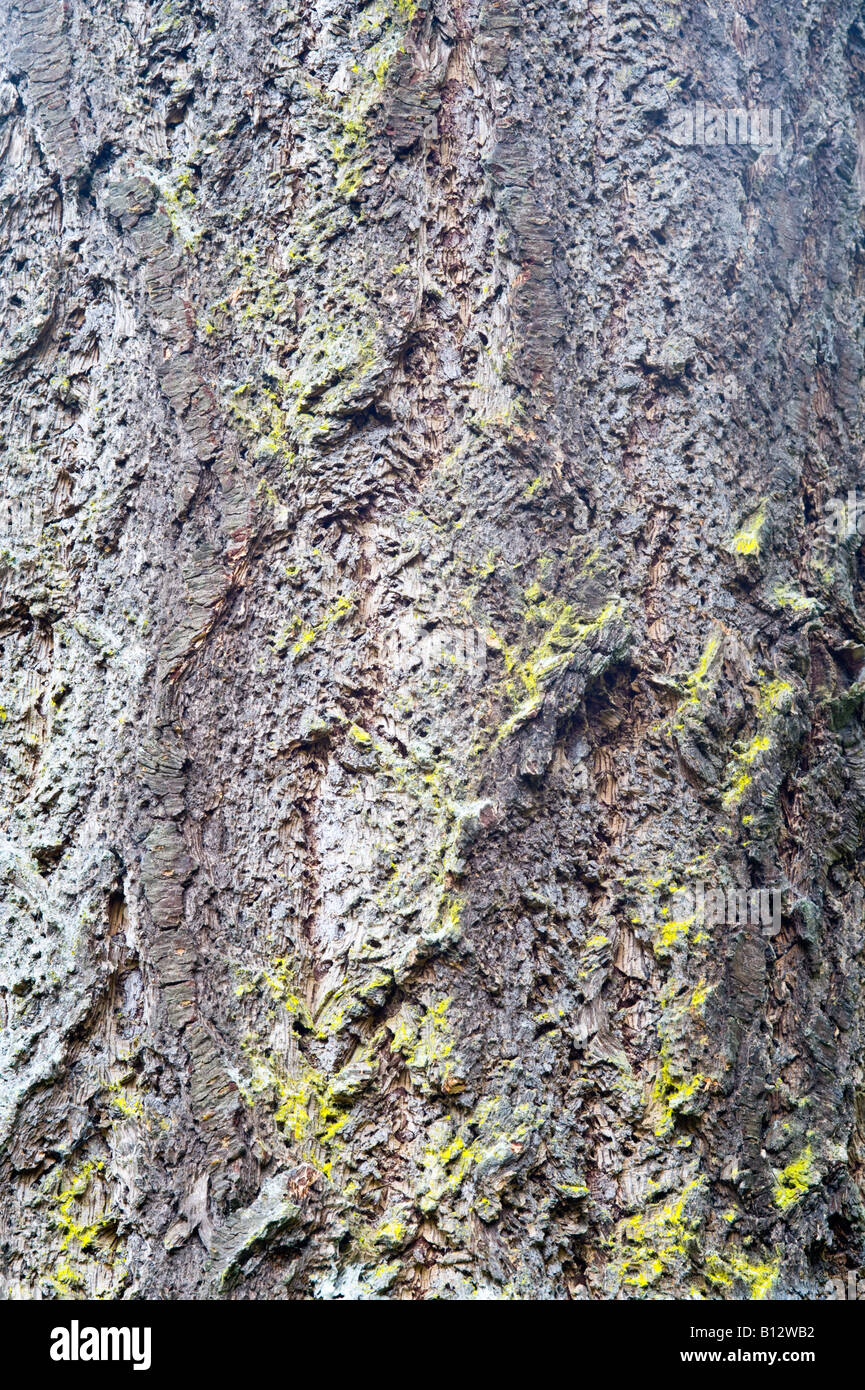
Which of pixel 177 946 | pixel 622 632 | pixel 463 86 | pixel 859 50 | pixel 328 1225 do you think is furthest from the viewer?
pixel 859 50

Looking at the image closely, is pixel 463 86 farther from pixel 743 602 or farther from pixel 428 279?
pixel 743 602

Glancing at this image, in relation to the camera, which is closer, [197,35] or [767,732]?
[767,732]

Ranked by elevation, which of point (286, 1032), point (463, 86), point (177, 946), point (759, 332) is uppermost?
point (463, 86)

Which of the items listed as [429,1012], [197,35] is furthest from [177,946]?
[197,35]

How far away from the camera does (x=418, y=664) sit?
5.29ft

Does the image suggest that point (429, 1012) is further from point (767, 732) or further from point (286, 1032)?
point (767, 732)

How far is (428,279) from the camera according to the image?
1735mm

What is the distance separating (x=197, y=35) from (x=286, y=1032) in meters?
1.79

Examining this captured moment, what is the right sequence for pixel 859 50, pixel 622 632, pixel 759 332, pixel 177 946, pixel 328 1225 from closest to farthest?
1. pixel 328 1225
2. pixel 177 946
3. pixel 622 632
4. pixel 759 332
5. pixel 859 50

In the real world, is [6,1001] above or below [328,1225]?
above

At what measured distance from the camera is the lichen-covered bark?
1.48 meters

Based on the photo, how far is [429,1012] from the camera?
1486 mm

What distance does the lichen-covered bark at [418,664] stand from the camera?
4.87ft
